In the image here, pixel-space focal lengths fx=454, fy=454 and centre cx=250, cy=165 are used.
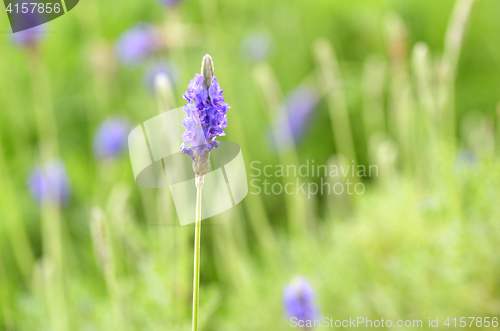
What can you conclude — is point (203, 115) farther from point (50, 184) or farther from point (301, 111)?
point (301, 111)

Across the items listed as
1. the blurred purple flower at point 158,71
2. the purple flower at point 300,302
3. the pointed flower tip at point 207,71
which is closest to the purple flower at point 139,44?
the blurred purple flower at point 158,71

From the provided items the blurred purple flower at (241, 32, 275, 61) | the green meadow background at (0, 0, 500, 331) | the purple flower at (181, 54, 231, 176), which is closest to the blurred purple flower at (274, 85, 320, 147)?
the green meadow background at (0, 0, 500, 331)

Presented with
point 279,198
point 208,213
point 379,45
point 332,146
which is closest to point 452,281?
point 208,213

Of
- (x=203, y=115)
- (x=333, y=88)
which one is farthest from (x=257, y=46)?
(x=203, y=115)

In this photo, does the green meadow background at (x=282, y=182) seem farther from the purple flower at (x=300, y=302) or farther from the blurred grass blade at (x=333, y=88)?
the purple flower at (x=300, y=302)

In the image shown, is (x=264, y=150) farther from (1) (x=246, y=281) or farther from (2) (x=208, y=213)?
(1) (x=246, y=281)

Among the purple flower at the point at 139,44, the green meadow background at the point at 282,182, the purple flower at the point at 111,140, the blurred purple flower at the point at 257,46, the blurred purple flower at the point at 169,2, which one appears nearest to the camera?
the green meadow background at the point at 282,182
